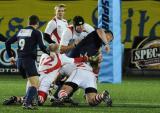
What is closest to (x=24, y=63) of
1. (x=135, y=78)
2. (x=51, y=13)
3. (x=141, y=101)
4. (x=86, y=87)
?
(x=86, y=87)

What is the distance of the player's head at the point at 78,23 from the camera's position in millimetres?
11875

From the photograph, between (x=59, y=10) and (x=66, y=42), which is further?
(x=59, y=10)

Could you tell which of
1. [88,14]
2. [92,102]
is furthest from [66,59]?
[88,14]

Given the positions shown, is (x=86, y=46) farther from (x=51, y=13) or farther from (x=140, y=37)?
(x=51, y=13)

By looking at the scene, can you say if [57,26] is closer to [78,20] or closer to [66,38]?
[66,38]

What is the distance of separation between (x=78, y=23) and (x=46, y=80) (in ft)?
3.96

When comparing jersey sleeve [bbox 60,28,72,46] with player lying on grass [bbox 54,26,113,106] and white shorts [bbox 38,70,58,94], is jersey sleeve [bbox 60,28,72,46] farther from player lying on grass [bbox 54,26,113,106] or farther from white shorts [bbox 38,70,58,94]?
white shorts [bbox 38,70,58,94]

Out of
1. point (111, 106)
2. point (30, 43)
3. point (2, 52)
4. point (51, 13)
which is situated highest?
point (51, 13)

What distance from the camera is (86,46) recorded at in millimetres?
12273

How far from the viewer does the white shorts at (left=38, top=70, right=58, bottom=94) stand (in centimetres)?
1202

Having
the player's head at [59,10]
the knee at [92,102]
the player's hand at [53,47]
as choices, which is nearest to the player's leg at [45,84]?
the player's hand at [53,47]

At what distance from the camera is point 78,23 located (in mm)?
11953

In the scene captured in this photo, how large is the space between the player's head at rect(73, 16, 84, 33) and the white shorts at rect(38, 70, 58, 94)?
914 mm

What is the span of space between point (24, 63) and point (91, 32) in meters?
1.86
